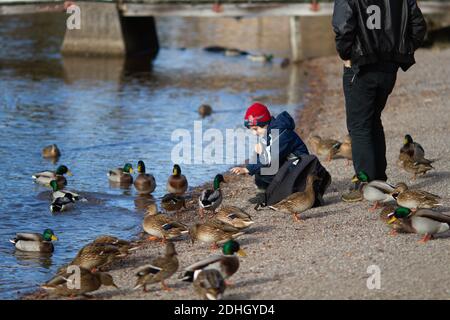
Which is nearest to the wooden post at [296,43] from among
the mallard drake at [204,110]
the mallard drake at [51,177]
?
the mallard drake at [204,110]

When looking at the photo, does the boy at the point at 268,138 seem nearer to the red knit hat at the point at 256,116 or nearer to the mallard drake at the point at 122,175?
the red knit hat at the point at 256,116

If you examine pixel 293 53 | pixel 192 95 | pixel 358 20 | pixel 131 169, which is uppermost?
pixel 293 53

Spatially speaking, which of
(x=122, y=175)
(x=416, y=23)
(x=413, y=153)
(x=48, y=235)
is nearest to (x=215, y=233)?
(x=48, y=235)

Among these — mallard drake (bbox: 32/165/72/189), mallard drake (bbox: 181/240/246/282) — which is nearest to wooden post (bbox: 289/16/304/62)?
mallard drake (bbox: 32/165/72/189)

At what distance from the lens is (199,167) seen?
16.2 m

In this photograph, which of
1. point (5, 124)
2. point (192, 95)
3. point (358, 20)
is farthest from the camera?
point (192, 95)

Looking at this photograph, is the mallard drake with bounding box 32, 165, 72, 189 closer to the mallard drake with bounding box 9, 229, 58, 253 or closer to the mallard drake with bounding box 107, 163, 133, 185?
the mallard drake with bounding box 107, 163, 133, 185

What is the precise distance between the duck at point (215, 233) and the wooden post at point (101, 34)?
18.9 metres

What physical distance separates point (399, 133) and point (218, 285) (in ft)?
30.3

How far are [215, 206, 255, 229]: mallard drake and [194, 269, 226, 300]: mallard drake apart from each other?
→ 2.40 metres

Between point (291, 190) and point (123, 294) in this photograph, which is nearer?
point (123, 294)

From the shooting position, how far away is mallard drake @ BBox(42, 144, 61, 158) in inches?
663
